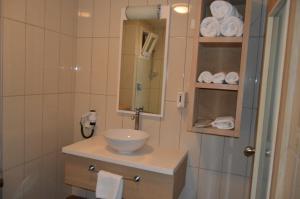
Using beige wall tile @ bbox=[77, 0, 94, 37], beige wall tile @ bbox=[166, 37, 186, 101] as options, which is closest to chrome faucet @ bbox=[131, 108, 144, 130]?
beige wall tile @ bbox=[166, 37, 186, 101]

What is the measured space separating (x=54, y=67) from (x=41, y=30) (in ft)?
1.00

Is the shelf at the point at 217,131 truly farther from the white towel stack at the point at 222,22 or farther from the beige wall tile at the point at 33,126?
the beige wall tile at the point at 33,126

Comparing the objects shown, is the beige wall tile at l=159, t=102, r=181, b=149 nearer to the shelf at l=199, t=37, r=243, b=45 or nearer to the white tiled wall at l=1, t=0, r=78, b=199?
the shelf at l=199, t=37, r=243, b=45

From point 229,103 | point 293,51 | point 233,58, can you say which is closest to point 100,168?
point 229,103

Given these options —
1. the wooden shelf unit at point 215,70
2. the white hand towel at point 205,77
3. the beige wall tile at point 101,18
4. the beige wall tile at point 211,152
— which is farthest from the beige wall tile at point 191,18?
the beige wall tile at point 211,152

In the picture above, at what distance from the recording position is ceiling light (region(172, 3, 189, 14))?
1.78 metres

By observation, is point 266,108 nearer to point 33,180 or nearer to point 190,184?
point 190,184

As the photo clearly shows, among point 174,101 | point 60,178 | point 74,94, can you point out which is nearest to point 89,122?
point 74,94

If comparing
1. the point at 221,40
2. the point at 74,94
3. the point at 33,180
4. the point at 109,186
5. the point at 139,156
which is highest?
the point at 221,40

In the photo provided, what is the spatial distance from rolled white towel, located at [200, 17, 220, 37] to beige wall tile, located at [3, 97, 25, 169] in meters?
1.31

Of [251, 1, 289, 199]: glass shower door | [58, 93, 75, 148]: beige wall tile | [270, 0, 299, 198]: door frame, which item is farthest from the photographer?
[58, 93, 75, 148]: beige wall tile

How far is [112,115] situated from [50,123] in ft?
1.67

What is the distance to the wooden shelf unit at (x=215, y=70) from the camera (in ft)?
4.69

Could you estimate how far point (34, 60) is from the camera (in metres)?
1.71
